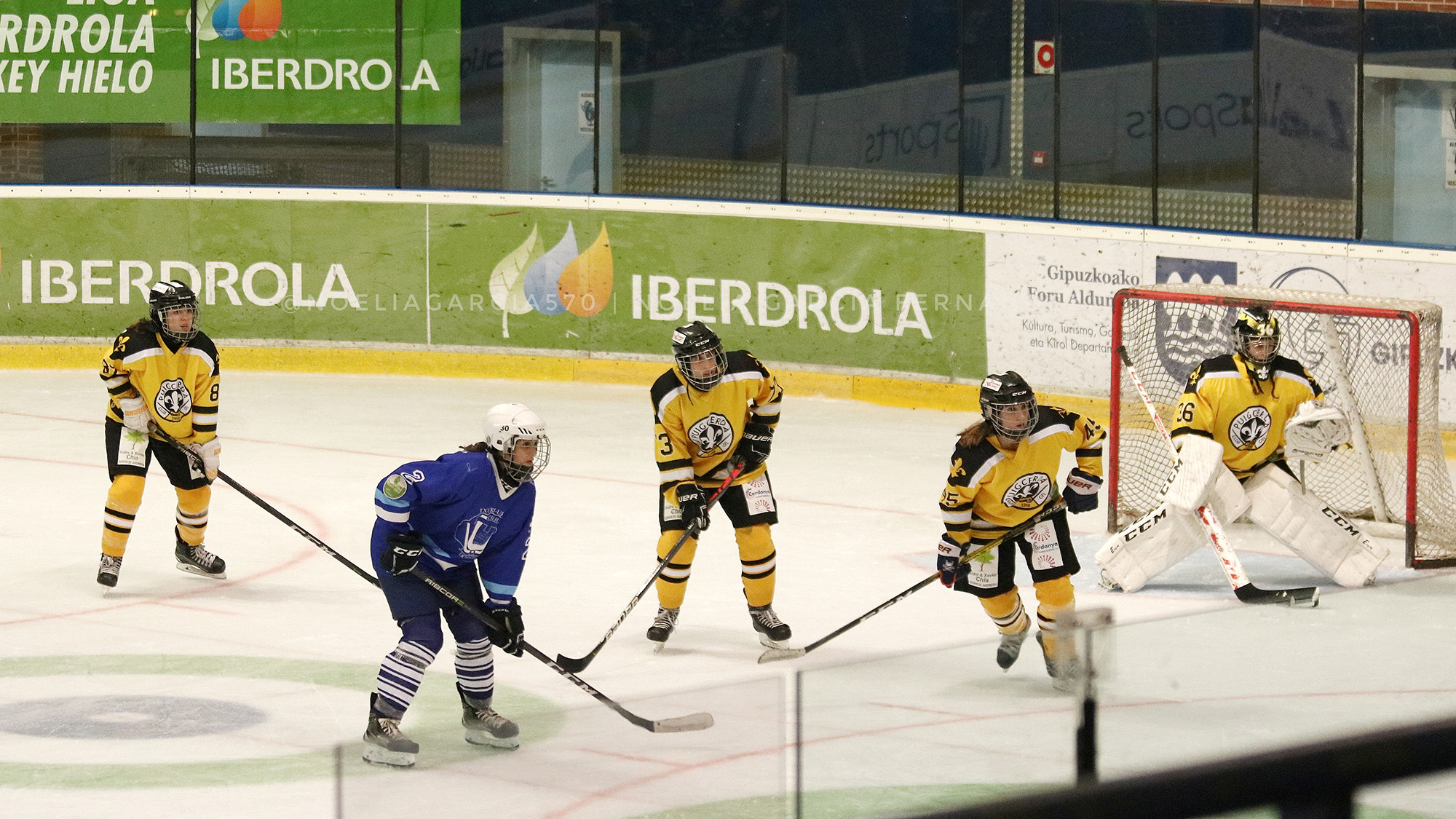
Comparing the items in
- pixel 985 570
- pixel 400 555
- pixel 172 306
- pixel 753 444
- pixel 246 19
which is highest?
pixel 246 19

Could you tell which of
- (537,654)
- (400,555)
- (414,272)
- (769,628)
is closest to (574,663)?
(537,654)

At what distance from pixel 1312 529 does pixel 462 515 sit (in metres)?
3.79

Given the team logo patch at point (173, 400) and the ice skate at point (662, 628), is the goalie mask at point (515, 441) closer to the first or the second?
the ice skate at point (662, 628)

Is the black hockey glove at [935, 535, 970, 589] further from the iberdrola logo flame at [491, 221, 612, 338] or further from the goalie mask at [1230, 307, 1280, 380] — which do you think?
the iberdrola logo flame at [491, 221, 612, 338]

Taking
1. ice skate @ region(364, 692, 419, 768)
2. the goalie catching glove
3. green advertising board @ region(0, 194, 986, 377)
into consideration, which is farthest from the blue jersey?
green advertising board @ region(0, 194, 986, 377)

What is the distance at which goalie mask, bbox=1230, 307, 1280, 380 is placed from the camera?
25.3 ft

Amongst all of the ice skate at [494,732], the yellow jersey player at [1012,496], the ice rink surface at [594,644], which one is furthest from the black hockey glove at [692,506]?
the ice skate at [494,732]

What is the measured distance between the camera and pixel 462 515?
539cm

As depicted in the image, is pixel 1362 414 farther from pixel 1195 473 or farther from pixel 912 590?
pixel 912 590

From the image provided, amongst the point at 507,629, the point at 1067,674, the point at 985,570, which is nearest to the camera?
the point at 1067,674

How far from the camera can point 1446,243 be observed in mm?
11297

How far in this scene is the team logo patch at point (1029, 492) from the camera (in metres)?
6.13

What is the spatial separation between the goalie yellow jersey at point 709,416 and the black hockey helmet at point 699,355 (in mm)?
43

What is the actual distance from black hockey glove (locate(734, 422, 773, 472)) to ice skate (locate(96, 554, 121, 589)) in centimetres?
253
